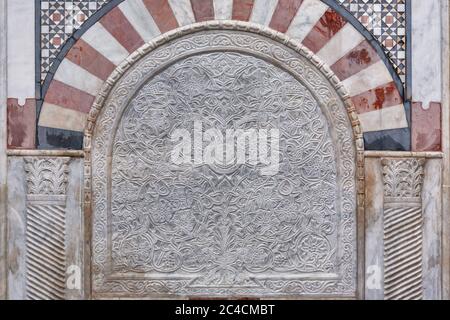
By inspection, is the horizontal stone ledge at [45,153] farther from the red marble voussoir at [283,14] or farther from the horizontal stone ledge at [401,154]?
the horizontal stone ledge at [401,154]

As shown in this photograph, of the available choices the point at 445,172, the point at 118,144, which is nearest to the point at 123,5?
the point at 118,144

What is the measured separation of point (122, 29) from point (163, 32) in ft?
0.71

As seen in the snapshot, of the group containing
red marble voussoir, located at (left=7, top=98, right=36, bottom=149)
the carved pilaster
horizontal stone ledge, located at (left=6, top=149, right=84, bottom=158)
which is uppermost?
red marble voussoir, located at (left=7, top=98, right=36, bottom=149)

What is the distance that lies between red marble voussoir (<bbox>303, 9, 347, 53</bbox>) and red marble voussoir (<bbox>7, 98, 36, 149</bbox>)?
148 cm

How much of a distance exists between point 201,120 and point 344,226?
927mm

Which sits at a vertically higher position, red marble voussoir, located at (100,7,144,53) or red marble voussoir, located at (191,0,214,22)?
red marble voussoir, located at (191,0,214,22)

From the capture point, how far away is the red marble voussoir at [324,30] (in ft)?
19.0

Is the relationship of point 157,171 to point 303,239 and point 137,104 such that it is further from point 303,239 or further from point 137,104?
point 303,239

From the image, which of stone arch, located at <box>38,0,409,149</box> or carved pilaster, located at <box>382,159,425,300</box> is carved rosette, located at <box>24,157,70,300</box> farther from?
carved pilaster, located at <box>382,159,425,300</box>

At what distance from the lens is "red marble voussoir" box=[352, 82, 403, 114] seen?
5.77 meters

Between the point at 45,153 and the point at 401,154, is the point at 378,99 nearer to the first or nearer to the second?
the point at 401,154

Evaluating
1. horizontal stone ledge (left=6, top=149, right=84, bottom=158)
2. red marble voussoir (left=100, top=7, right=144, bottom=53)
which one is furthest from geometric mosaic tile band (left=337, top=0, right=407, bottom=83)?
horizontal stone ledge (left=6, top=149, right=84, bottom=158)
